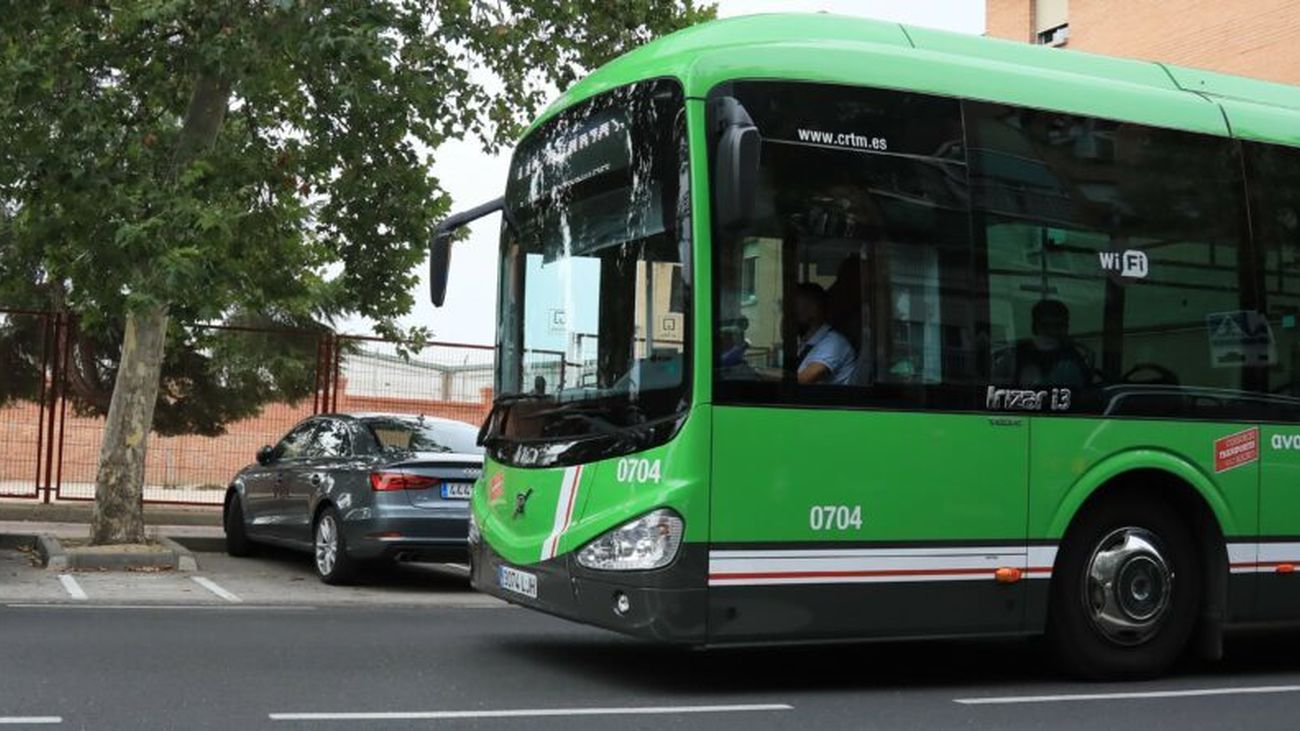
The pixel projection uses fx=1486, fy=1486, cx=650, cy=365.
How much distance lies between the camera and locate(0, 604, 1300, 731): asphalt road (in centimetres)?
673

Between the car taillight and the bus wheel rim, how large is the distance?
605 centimetres

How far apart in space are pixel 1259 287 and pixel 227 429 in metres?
14.5

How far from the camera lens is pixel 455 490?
12.4 m

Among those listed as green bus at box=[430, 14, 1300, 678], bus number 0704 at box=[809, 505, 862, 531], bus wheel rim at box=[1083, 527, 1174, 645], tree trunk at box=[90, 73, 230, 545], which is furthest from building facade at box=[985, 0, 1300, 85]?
bus number 0704 at box=[809, 505, 862, 531]

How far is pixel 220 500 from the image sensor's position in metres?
17.9

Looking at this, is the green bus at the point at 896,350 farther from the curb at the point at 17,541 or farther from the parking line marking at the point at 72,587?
the curb at the point at 17,541

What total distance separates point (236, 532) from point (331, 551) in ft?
9.24

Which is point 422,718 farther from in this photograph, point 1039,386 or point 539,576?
point 1039,386

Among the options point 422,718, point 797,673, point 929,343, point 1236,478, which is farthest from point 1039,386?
point 422,718

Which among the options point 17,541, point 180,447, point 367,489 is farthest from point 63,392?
point 367,489

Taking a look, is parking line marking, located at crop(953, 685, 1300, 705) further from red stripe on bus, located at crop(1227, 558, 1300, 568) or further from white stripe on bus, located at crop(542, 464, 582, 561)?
white stripe on bus, located at crop(542, 464, 582, 561)

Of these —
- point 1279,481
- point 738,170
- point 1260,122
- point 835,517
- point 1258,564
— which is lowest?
point 1258,564

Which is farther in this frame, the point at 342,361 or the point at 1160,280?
the point at 342,361

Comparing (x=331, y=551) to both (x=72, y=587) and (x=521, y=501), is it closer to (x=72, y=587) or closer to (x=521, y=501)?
(x=72, y=587)
